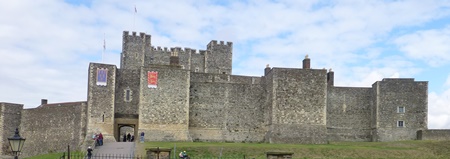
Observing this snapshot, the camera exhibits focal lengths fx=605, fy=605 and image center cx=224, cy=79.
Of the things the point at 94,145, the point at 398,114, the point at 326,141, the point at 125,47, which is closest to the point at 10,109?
the point at 125,47

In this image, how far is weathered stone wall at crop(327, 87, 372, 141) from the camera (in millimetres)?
60219

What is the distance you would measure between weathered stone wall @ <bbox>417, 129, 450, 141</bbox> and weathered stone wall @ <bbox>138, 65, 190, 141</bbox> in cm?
2280

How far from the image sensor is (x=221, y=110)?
55.9 metres

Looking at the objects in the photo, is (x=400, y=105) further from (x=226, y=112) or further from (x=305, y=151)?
(x=305, y=151)

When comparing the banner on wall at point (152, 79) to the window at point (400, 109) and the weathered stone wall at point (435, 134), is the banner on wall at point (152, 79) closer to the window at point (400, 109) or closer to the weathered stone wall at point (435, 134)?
the window at point (400, 109)

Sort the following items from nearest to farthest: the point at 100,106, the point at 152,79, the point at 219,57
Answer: the point at 100,106 → the point at 152,79 → the point at 219,57

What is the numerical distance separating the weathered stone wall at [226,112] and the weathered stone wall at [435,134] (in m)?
15.5

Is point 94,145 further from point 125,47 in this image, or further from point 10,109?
point 125,47

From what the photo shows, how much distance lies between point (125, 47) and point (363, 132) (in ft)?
102

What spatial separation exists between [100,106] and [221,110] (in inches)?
443

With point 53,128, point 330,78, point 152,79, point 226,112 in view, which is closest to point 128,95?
point 152,79

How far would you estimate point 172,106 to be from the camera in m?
53.0

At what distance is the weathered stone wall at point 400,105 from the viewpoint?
59406 mm

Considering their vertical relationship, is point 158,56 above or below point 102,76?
above
